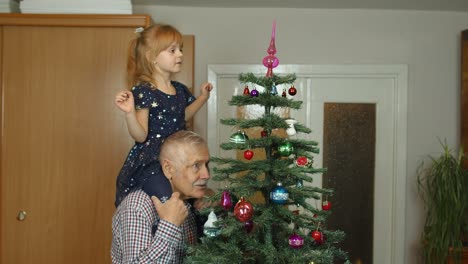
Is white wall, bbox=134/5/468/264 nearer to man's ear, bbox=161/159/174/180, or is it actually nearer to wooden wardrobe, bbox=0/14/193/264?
wooden wardrobe, bbox=0/14/193/264

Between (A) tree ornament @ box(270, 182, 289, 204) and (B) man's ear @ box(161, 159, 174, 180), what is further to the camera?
(B) man's ear @ box(161, 159, 174, 180)

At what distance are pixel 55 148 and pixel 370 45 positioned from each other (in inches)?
77.6

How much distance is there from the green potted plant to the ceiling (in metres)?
0.87

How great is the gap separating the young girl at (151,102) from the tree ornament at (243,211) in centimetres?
58

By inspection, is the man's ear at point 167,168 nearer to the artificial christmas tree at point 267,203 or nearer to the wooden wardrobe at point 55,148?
the artificial christmas tree at point 267,203

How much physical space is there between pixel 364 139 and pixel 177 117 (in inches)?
70.3

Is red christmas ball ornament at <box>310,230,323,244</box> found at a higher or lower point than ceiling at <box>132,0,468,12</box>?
lower

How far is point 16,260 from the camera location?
2.79 metres

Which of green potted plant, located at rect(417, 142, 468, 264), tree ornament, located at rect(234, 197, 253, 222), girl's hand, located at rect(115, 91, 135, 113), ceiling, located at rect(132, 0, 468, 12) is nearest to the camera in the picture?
tree ornament, located at rect(234, 197, 253, 222)

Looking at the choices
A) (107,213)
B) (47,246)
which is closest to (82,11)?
(107,213)

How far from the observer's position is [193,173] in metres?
1.75

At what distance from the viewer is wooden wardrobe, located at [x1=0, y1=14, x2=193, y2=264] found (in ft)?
Answer: 9.11

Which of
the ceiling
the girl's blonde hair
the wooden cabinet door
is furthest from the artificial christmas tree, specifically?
the ceiling

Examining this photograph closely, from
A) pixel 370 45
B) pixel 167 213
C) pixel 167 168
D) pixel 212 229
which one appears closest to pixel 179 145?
pixel 167 168
